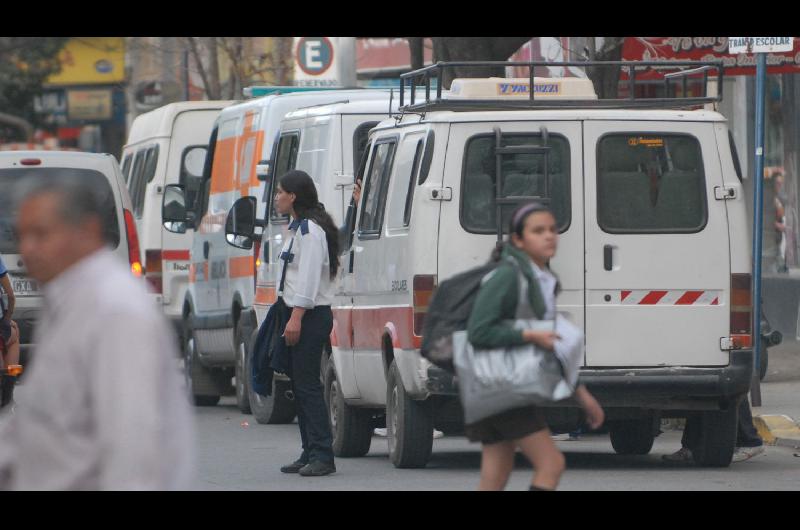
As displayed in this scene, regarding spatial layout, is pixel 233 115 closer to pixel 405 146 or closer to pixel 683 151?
pixel 405 146

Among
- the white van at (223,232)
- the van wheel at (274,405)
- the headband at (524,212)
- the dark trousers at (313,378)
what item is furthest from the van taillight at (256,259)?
the headband at (524,212)

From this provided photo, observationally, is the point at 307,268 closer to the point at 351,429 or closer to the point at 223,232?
the point at 351,429

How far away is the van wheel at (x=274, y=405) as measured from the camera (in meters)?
14.8

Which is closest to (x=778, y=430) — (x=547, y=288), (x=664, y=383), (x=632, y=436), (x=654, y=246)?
(x=632, y=436)

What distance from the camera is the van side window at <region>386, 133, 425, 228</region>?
424 inches

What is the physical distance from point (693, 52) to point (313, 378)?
10478 mm

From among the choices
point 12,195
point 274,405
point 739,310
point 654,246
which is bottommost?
point 274,405

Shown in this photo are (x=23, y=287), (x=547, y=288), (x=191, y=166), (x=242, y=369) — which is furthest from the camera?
(x=191, y=166)

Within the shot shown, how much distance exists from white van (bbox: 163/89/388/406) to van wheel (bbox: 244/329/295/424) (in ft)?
Result: 1.99

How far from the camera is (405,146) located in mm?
11164

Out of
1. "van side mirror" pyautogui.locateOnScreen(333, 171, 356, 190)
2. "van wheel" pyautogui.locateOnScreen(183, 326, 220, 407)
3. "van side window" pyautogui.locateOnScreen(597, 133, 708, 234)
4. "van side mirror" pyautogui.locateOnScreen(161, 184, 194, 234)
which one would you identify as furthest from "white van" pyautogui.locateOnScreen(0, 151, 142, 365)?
"van side window" pyautogui.locateOnScreen(597, 133, 708, 234)

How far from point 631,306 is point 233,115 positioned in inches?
266

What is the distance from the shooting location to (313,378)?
10.9 meters
